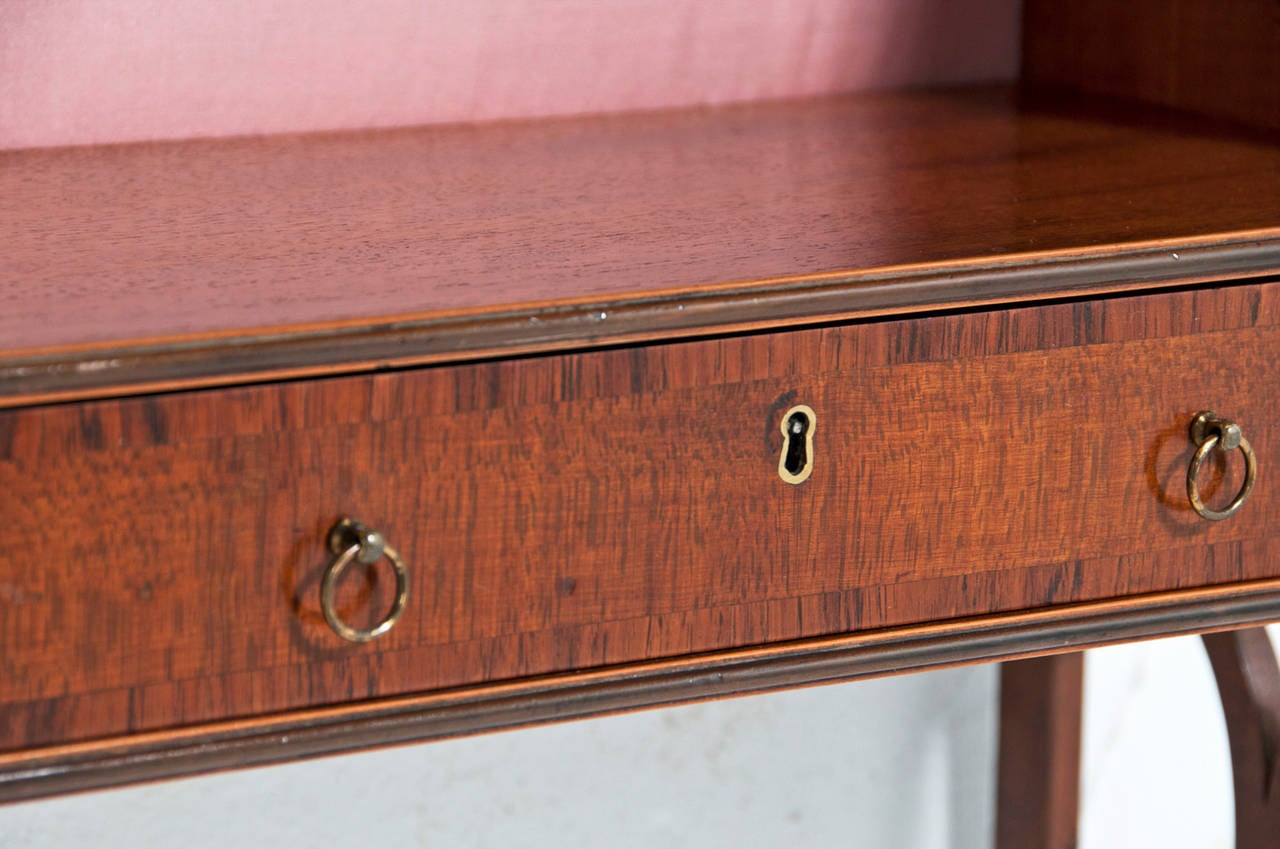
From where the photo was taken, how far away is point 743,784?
3.30 ft

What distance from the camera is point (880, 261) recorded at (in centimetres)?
47

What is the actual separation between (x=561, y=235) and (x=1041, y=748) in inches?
26.2

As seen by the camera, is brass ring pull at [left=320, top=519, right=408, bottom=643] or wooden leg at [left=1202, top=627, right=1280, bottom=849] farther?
wooden leg at [left=1202, top=627, right=1280, bottom=849]

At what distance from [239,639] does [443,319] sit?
0.12 meters

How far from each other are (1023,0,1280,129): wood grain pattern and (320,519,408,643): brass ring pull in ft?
1.74

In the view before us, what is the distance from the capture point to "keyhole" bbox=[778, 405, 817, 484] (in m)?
0.47

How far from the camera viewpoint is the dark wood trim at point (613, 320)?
40 centimetres

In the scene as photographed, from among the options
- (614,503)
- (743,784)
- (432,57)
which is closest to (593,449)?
(614,503)

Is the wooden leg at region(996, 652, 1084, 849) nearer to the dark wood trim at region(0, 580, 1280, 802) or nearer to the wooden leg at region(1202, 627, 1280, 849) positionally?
the wooden leg at region(1202, 627, 1280, 849)

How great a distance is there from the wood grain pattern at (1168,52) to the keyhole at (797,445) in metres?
0.39

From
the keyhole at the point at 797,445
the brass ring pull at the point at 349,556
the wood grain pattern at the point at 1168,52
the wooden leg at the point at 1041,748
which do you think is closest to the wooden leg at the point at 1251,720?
the wooden leg at the point at 1041,748


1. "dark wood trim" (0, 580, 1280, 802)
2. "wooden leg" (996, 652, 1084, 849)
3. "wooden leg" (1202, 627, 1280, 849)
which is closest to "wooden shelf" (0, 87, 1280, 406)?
"dark wood trim" (0, 580, 1280, 802)

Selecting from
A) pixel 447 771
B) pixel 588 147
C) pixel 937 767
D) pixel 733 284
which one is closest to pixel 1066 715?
pixel 937 767

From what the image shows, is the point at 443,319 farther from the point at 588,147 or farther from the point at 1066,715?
the point at 1066,715
